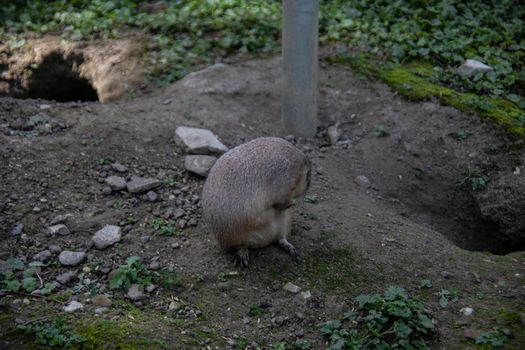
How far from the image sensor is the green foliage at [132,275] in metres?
4.27

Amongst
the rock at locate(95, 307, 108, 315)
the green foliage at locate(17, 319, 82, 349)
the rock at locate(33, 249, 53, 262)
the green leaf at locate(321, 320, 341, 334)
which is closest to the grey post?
the green leaf at locate(321, 320, 341, 334)

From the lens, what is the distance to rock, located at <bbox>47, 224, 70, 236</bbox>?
4.66m

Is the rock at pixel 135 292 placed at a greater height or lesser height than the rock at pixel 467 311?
greater

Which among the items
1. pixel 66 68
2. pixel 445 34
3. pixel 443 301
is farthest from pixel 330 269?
pixel 66 68

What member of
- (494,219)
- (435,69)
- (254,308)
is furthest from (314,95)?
(254,308)

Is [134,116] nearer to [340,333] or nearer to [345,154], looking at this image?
[345,154]

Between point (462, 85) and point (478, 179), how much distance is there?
1.36 meters

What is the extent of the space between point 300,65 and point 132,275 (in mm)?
2772

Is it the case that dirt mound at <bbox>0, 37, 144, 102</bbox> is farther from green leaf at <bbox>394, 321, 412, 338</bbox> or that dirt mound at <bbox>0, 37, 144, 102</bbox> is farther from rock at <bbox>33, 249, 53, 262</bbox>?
green leaf at <bbox>394, 321, 412, 338</bbox>

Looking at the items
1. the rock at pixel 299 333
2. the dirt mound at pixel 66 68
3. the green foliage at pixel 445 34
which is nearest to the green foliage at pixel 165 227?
the rock at pixel 299 333

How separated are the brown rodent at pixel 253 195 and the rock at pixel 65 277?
3.35 feet

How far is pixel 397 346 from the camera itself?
12.6 ft

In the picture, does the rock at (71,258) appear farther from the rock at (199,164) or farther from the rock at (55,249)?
the rock at (199,164)

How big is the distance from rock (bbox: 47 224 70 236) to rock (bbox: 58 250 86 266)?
0.76 ft
